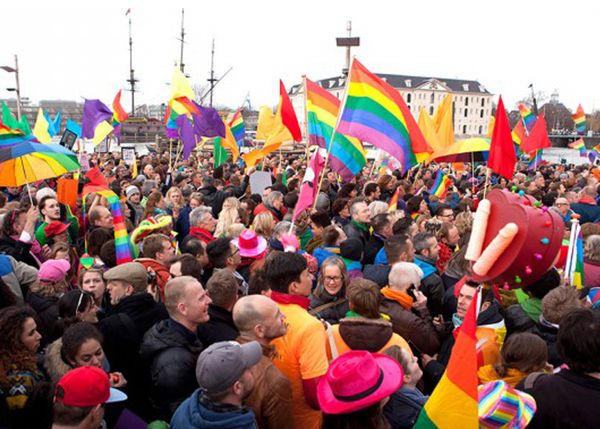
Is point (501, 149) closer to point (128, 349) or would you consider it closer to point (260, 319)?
point (260, 319)

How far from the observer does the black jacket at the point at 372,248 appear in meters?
5.96

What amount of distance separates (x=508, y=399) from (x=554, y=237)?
0.74 metres

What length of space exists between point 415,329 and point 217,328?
140cm

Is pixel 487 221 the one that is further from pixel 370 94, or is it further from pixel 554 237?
pixel 370 94

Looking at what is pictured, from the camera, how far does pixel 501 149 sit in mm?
5086

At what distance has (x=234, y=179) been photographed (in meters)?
12.1

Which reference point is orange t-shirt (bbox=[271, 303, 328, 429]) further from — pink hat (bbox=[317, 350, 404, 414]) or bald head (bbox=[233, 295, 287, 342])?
pink hat (bbox=[317, 350, 404, 414])

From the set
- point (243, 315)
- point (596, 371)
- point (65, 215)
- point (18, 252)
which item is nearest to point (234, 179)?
point (65, 215)

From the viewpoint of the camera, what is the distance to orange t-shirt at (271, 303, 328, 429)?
9.32ft

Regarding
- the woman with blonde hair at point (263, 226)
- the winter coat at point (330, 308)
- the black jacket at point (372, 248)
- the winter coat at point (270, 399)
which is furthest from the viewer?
the woman with blonde hair at point (263, 226)

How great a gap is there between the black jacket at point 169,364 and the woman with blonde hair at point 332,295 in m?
1.15

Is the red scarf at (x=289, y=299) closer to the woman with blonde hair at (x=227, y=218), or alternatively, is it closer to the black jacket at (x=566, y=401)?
the black jacket at (x=566, y=401)

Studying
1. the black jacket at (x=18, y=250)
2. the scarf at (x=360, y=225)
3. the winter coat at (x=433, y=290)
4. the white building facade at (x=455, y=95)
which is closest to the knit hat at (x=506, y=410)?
the winter coat at (x=433, y=290)

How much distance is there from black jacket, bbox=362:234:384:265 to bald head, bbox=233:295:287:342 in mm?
3196
